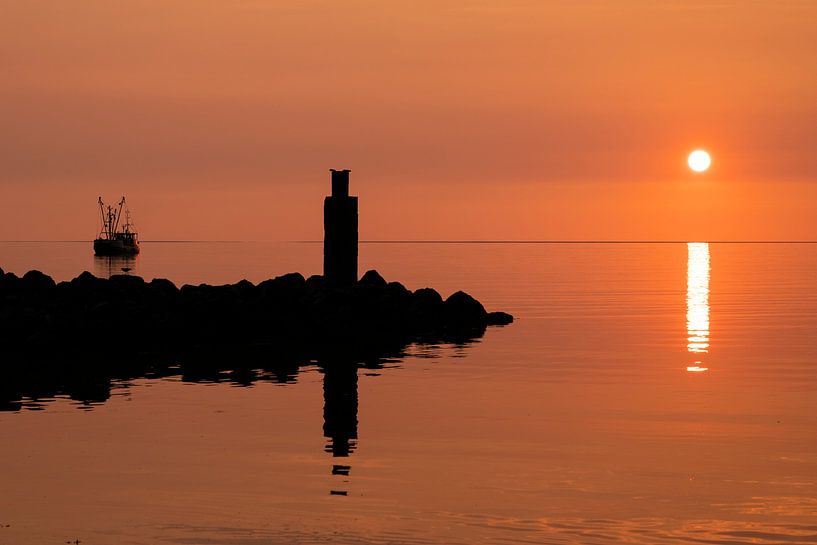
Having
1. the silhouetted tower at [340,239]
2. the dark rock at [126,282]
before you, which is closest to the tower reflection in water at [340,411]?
the dark rock at [126,282]

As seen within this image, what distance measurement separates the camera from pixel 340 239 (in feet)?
137

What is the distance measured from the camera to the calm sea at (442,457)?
12531mm

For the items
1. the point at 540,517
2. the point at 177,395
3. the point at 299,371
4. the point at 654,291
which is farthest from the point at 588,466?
the point at 654,291

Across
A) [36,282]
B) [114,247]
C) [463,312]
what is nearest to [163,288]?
[36,282]

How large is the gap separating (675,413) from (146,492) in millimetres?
9635

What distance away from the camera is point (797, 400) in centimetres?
2238

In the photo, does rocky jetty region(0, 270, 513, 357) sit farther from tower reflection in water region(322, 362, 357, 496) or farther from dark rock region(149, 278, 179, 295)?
tower reflection in water region(322, 362, 357, 496)

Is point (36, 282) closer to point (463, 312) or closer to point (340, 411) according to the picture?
point (463, 312)

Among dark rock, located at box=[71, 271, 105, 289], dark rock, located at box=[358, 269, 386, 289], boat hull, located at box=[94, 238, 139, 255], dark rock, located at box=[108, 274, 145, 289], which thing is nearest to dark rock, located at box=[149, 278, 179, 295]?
dark rock, located at box=[108, 274, 145, 289]

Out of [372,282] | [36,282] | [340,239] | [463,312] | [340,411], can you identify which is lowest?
[340,411]

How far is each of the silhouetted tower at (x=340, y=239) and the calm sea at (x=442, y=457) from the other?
12.1 m

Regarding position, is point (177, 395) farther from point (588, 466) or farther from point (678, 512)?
point (678, 512)

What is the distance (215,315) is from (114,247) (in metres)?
132

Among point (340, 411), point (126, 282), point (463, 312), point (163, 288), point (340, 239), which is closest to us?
point (340, 411)
